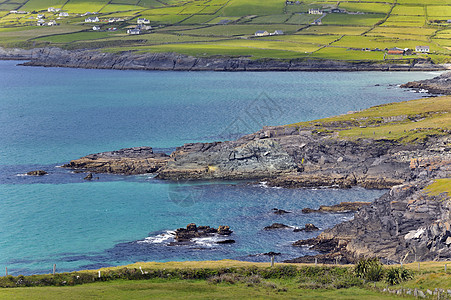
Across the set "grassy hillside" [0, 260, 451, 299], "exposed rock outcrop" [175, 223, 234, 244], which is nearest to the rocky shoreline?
"exposed rock outcrop" [175, 223, 234, 244]

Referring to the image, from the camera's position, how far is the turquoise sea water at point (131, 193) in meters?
62.1

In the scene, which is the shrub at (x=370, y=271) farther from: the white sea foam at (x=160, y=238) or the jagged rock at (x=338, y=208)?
the jagged rock at (x=338, y=208)

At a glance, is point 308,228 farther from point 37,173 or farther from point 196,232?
point 37,173

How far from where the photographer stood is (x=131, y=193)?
81.3 m

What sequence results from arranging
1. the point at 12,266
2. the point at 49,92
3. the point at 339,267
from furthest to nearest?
the point at 49,92 → the point at 12,266 → the point at 339,267

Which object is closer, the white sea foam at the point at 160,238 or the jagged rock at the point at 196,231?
the white sea foam at the point at 160,238

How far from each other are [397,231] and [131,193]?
36.6 m

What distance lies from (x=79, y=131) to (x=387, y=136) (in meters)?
60.7

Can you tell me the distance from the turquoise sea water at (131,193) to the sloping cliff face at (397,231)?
4025mm

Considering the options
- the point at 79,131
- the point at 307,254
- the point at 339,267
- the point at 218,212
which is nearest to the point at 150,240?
the point at 218,212

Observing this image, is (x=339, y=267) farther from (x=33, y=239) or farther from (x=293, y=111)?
(x=293, y=111)

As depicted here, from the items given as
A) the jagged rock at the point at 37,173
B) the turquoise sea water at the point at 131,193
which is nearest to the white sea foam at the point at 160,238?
the turquoise sea water at the point at 131,193

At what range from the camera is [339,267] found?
157ft

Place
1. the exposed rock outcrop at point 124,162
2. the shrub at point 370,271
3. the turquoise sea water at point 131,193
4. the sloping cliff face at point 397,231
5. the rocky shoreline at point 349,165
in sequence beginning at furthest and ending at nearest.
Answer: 1. the exposed rock outcrop at point 124,162
2. the turquoise sea water at point 131,193
3. the rocky shoreline at point 349,165
4. the sloping cliff face at point 397,231
5. the shrub at point 370,271
